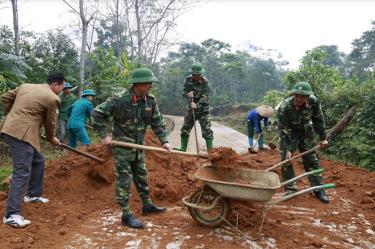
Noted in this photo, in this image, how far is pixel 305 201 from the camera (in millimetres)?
6121

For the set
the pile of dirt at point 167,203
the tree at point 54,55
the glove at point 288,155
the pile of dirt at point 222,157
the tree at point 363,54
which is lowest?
the pile of dirt at point 167,203

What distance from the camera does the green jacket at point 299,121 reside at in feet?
19.9

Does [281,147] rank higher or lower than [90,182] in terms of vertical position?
higher

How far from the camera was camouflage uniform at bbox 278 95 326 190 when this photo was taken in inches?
239

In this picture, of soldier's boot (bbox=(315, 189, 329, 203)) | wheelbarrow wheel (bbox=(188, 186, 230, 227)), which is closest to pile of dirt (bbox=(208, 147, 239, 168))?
wheelbarrow wheel (bbox=(188, 186, 230, 227))

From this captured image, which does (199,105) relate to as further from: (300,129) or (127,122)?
(127,122)

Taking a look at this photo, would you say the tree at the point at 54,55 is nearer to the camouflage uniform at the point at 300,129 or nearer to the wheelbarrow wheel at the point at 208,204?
the camouflage uniform at the point at 300,129

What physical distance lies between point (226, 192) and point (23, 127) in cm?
257

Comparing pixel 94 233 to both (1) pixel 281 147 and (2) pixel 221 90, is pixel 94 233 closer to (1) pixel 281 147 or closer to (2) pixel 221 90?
(1) pixel 281 147

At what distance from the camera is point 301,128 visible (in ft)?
20.4

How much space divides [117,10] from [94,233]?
940 inches

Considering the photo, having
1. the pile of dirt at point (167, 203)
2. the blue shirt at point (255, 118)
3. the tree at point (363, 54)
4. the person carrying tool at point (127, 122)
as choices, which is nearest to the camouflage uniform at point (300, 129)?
the pile of dirt at point (167, 203)

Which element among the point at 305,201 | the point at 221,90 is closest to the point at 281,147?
the point at 305,201

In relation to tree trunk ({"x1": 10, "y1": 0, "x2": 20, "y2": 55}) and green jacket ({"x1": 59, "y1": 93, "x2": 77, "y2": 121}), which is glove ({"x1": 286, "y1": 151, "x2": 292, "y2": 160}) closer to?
green jacket ({"x1": 59, "y1": 93, "x2": 77, "y2": 121})
